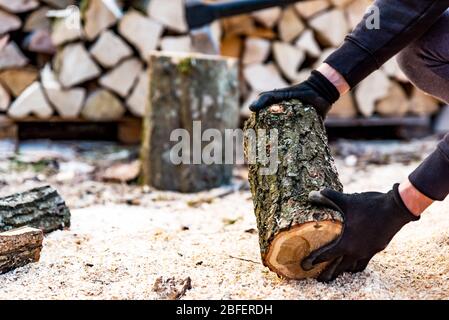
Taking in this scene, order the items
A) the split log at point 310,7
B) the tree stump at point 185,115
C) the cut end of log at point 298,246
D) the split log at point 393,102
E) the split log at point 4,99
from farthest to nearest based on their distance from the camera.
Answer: the split log at point 393,102
the split log at point 310,7
the split log at point 4,99
the tree stump at point 185,115
the cut end of log at point 298,246

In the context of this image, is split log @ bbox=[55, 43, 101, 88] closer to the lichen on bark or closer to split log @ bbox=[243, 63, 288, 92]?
split log @ bbox=[243, 63, 288, 92]

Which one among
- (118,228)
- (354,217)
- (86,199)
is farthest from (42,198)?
(354,217)

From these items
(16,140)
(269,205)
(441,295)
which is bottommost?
(16,140)

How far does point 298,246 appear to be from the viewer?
1.28 m

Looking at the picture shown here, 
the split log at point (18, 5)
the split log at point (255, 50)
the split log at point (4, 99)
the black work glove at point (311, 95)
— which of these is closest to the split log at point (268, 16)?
the split log at point (255, 50)

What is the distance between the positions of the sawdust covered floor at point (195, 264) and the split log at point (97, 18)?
5.10 feet

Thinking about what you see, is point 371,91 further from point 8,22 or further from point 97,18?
point 8,22

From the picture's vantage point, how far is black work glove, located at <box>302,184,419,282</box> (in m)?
1.26

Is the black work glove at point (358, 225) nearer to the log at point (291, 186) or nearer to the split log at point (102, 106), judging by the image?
the log at point (291, 186)

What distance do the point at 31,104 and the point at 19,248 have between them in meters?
2.09

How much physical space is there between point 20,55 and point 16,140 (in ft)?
1.59

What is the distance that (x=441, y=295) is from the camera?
4.16ft

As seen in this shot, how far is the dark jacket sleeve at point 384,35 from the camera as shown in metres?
1.29
